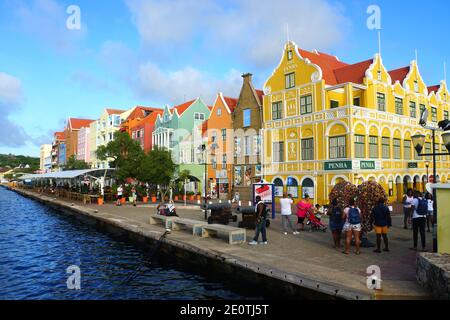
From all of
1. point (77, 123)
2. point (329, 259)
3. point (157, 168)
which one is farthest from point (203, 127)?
point (77, 123)

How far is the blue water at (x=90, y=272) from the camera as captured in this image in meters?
10.7

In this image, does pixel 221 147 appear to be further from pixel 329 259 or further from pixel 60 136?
pixel 60 136

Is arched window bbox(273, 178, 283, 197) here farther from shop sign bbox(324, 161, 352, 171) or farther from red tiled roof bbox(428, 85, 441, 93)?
red tiled roof bbox(428, 85, 441, 93)

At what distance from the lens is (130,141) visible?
148 ft

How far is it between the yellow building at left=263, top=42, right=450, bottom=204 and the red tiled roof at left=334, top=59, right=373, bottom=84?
0.09m

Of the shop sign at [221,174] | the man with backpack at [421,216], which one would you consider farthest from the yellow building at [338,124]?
the man with backpack at [421,216]

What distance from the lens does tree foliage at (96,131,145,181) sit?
128 feet

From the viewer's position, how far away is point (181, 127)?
53.1 metres

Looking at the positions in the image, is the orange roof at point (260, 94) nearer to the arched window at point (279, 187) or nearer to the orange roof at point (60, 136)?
the arched window at point (279, 187)

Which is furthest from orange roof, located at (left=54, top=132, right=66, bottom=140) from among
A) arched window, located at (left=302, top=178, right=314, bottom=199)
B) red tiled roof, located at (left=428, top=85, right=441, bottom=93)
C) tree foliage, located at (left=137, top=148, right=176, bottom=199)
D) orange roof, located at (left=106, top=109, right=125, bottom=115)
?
red tiled roof, located at (left=428, top=85, right=441, bottom=93)

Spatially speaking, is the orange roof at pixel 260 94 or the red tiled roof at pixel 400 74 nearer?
the red tiled roof at pixel 400 74

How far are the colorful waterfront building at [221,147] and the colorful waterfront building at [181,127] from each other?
4538mm
